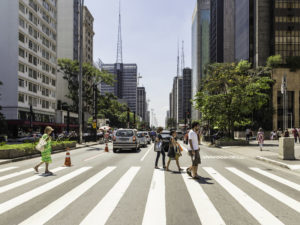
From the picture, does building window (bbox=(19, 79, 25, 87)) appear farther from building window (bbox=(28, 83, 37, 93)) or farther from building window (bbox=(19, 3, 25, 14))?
building window (bbox=(19, 3, 25, 14))

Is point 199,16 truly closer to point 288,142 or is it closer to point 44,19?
point 44,19

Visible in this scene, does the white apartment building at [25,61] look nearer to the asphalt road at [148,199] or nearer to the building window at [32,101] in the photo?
the building window at [32,101]

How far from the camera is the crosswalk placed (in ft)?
17.6

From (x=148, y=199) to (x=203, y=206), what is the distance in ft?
4.25

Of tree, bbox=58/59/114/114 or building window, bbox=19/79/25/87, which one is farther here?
tree, bbox=58/59/114/114

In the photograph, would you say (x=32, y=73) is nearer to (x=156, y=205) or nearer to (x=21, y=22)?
(x=21, y=22)

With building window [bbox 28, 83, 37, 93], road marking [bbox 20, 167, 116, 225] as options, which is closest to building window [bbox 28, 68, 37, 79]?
building window [bbox 28, 83, 37, 93]

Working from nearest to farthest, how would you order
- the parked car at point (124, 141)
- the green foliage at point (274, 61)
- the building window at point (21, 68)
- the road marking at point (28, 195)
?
1. the road marking at point (28, 195)
2. the parked car at point (124, 141)
3. the building window at point (21, 68)
4. the green foliage at point (274, 61)

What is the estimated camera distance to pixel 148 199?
6.77m

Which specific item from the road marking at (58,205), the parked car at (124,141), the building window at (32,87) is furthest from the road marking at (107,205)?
the building window at (32,87)

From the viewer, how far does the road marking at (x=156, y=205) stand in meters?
5.19

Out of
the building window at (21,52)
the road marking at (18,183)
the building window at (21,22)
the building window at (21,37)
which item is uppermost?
the building window at (21,22)

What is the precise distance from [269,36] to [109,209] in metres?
72.7

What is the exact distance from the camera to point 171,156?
11227 millimetres
